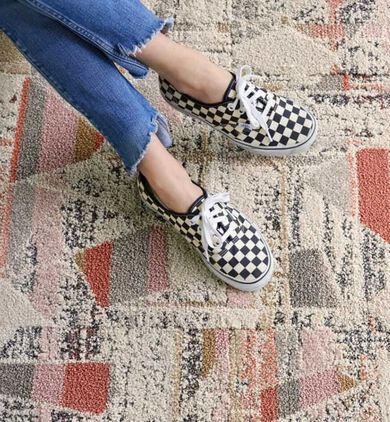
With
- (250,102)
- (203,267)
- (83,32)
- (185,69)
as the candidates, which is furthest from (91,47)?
(203,267)

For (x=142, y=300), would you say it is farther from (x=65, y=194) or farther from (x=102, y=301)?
(x=65, y=194)

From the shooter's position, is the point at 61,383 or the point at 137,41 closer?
the point at 137,41

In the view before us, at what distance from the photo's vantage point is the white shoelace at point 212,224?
868mm

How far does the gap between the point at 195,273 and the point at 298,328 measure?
0.58ft

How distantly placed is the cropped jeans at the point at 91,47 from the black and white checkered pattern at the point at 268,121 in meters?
0.13

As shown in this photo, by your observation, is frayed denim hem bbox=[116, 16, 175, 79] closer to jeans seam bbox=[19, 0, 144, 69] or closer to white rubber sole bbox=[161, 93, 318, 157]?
jeans seam bbox=[19, 0, 144, 69]

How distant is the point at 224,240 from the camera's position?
2.89ft

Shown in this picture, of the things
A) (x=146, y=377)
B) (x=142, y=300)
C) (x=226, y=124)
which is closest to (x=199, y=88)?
(x=226, y=124)

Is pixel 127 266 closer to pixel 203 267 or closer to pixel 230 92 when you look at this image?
pixel 203 267

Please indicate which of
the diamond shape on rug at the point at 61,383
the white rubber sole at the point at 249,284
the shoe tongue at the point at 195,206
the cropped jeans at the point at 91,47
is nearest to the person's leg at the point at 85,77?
the cropped jeans at the point at 91,47

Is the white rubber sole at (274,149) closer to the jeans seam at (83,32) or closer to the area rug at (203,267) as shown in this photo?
the area rug at (203,267)

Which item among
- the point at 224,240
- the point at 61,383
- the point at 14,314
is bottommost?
the point at 61,383

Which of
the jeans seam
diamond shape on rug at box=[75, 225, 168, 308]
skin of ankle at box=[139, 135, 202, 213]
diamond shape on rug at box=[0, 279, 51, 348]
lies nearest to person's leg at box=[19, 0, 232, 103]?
the jeans seam

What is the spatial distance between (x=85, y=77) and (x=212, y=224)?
0.91 feet
